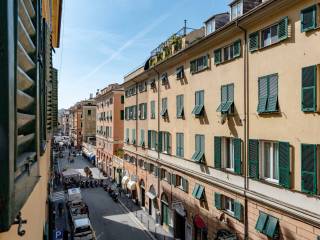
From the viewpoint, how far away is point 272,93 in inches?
558

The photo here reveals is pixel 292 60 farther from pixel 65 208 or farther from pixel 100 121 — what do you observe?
pixel 100 121

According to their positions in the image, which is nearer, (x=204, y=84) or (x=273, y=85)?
(x=273, y=85)

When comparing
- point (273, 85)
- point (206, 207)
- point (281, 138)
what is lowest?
point (206, 207)

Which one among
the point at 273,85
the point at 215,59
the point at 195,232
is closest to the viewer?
the point at 273,85

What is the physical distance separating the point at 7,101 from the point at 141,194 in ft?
116

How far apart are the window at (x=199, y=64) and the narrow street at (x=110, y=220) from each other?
46.2ft

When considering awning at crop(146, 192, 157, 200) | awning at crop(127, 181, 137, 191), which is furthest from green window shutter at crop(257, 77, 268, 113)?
awning at crop(127, 181, 137, 191)

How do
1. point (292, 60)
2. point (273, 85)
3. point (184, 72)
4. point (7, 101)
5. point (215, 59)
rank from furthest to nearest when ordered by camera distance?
point (184, 72) → point (215, 59) → point (273, 85) → point (292, 60) → point (7, 101)

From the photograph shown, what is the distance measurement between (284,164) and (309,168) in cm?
127

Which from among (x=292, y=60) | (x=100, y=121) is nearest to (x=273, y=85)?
(x=292, y=60)

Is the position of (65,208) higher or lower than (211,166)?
lower

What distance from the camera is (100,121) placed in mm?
63469

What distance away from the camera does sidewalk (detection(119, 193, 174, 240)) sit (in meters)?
26.5

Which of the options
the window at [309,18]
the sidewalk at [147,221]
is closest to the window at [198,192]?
the sidewalk at [147,221]
